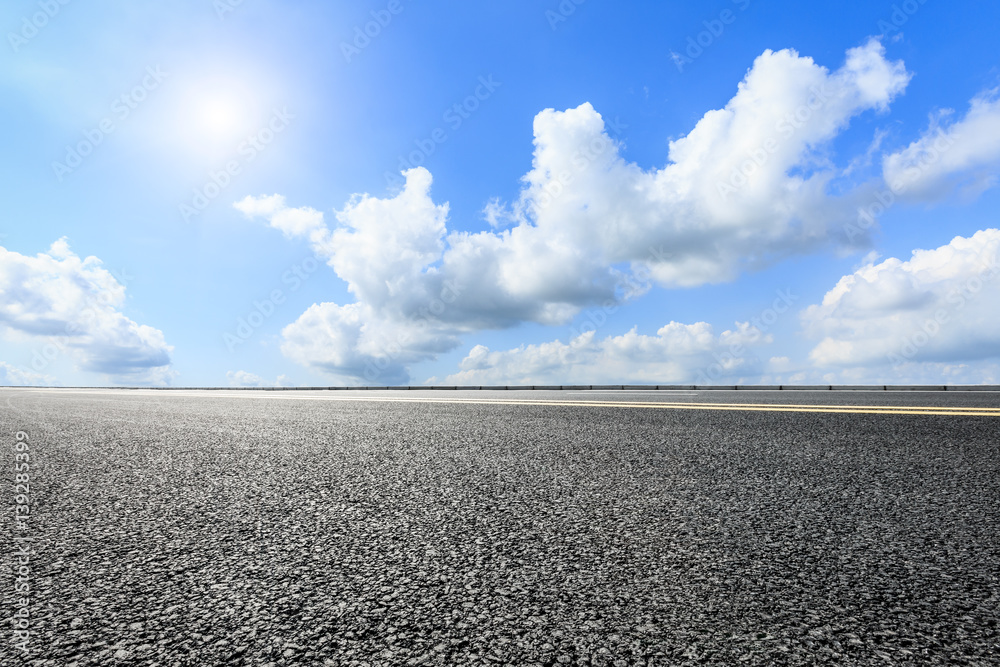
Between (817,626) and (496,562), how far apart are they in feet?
2.49

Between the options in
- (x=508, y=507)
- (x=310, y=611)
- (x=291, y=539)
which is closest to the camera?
(x=310, y=611)

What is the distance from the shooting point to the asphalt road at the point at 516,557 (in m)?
1.08

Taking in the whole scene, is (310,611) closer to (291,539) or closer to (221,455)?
(291,539)

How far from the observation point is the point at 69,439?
4.31 metres

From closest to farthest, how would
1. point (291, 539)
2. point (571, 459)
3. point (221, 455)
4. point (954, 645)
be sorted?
point (954, 645)
point (291, 539)
point (571, 459)
point (221, 455)

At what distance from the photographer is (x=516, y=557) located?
1512 millimetres

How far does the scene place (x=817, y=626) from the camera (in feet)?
3.71

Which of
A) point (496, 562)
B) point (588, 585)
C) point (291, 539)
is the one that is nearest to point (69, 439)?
point (291, 539)

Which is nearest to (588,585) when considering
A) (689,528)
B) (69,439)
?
(689,528)

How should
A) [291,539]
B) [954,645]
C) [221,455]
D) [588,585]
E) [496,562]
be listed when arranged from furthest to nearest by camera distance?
[221,455] < [291,539] < [496,562] < [588,585] < [954,645]

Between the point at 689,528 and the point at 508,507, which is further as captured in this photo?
the point at 508,507

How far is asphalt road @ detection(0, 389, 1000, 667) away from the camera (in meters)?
1.08

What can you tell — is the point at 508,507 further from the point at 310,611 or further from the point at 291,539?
the point at 310,611

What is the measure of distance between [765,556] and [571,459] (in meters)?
1.55
